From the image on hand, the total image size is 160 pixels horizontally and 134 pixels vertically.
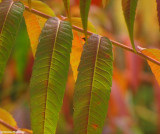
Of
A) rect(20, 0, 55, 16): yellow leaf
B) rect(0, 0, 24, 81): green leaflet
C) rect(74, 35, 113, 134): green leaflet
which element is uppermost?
rect(20, 0, 55, 16): yellow leaf

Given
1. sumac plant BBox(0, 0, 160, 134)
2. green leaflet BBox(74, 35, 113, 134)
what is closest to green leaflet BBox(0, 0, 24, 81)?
sumac plant BBox(0, 0, 160, 134)

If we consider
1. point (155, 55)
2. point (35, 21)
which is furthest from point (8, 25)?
point (155, 55)

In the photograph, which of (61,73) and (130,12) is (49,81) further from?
(130,12)

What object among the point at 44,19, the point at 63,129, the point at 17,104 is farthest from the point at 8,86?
the point at 44,19

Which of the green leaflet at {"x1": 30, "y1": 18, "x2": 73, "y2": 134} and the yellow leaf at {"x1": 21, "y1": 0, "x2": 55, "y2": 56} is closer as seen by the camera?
the green leaflet at {"x1": 30, "y1": 18, "x2": 73, "y2": 134}

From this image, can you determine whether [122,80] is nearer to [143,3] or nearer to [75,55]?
[143,3]

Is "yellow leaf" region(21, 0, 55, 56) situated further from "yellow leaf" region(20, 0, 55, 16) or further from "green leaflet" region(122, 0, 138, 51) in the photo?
"green leaflet" region(122, 0, 138, 51)
